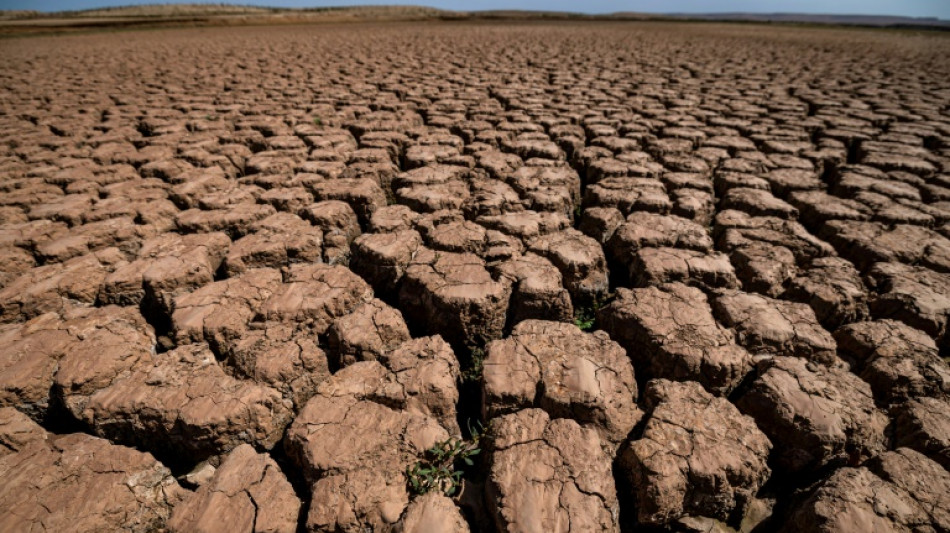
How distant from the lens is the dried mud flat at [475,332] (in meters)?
1.10

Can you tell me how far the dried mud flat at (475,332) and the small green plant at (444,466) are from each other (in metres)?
0.02

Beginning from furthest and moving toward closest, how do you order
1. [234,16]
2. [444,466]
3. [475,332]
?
[234,16] → [475,332] → [444,466]

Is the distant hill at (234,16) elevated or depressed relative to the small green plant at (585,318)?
elevated

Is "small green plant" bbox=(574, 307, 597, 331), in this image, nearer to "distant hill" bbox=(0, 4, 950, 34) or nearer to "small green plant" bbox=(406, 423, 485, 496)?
"small green plant" bbox=(406, 423, 485, 496)

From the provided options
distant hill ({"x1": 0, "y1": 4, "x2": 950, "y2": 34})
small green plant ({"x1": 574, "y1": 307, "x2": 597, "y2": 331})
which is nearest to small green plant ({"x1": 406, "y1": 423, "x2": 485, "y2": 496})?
small green plant ({"x1": 574, "y1": 307, "x2": 597, "y2": 331})

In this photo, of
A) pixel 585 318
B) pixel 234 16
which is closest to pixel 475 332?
pixel 585 318

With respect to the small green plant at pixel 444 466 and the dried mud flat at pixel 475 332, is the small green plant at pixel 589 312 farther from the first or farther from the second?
the small green plant at pixel 444 466

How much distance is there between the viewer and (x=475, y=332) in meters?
1.63

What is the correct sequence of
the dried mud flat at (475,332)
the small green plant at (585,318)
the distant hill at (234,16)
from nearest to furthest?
the dried mud flat at (475,332)
the small green plant at (585,318)
the distant hill at (234,16)

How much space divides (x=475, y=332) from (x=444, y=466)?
1.84 feet

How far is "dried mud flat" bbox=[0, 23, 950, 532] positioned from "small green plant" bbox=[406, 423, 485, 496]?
2 centimetres

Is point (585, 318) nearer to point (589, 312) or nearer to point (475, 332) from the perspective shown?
point (589, 312)

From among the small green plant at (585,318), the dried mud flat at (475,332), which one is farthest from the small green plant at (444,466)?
the small green plant at (585,318)

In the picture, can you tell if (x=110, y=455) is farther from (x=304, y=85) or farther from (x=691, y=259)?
(x=304, y=85)
